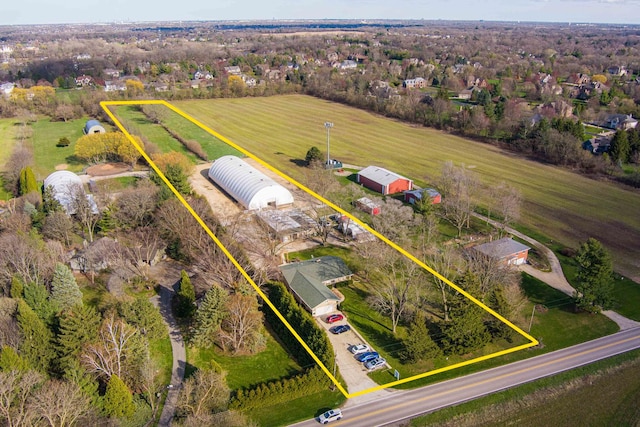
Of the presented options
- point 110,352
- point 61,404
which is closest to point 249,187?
point 110,352

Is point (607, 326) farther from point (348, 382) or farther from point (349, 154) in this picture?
point (349, 154)

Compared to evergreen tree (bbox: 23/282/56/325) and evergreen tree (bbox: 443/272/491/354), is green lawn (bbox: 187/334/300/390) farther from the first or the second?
evergreen tree (bbox: 443/272/491/354)

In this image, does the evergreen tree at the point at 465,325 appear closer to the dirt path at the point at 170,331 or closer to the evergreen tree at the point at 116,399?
the dirt path at the point at 170,331

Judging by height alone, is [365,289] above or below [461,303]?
below

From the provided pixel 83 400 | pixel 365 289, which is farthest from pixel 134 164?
pixel 83 400

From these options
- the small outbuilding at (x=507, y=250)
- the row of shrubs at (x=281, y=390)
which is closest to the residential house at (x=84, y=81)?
the small outbuilding at (x=507, y=250)

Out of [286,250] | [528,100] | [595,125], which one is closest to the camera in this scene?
[286,250]
